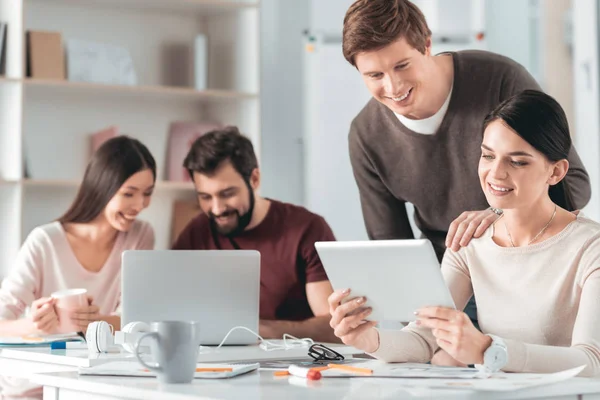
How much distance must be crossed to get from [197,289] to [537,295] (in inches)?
31.7

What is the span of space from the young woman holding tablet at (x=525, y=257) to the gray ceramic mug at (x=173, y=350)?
357 mm

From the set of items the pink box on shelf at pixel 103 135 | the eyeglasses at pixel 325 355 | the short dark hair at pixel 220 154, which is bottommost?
the eyeglasses at pixel 325 355

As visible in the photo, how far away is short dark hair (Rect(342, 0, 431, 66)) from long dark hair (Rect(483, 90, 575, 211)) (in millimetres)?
374

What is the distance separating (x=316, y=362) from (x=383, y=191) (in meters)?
0.95

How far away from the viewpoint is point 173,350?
4.82 ft

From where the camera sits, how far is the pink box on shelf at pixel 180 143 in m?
4.16

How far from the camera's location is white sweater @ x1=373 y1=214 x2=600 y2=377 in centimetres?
177

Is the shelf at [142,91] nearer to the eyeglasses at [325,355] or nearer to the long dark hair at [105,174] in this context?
the long dark hair at [105,174]

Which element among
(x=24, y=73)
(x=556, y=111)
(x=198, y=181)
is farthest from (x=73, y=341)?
(x=24, y=73)

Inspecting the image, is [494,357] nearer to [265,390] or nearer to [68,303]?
[265,390]

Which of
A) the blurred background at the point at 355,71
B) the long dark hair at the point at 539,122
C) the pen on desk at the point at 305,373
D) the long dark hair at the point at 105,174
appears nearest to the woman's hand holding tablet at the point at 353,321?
the pen on desk at the point at 305,373

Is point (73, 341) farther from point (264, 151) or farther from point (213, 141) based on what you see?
point (264, 151)

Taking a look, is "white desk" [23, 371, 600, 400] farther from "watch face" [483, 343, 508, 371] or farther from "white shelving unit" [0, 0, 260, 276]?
"white shelving unit" [0, 0, 260, 276]

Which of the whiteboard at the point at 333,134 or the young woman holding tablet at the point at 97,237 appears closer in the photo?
the young woman holding tablet at the point at 97,237
